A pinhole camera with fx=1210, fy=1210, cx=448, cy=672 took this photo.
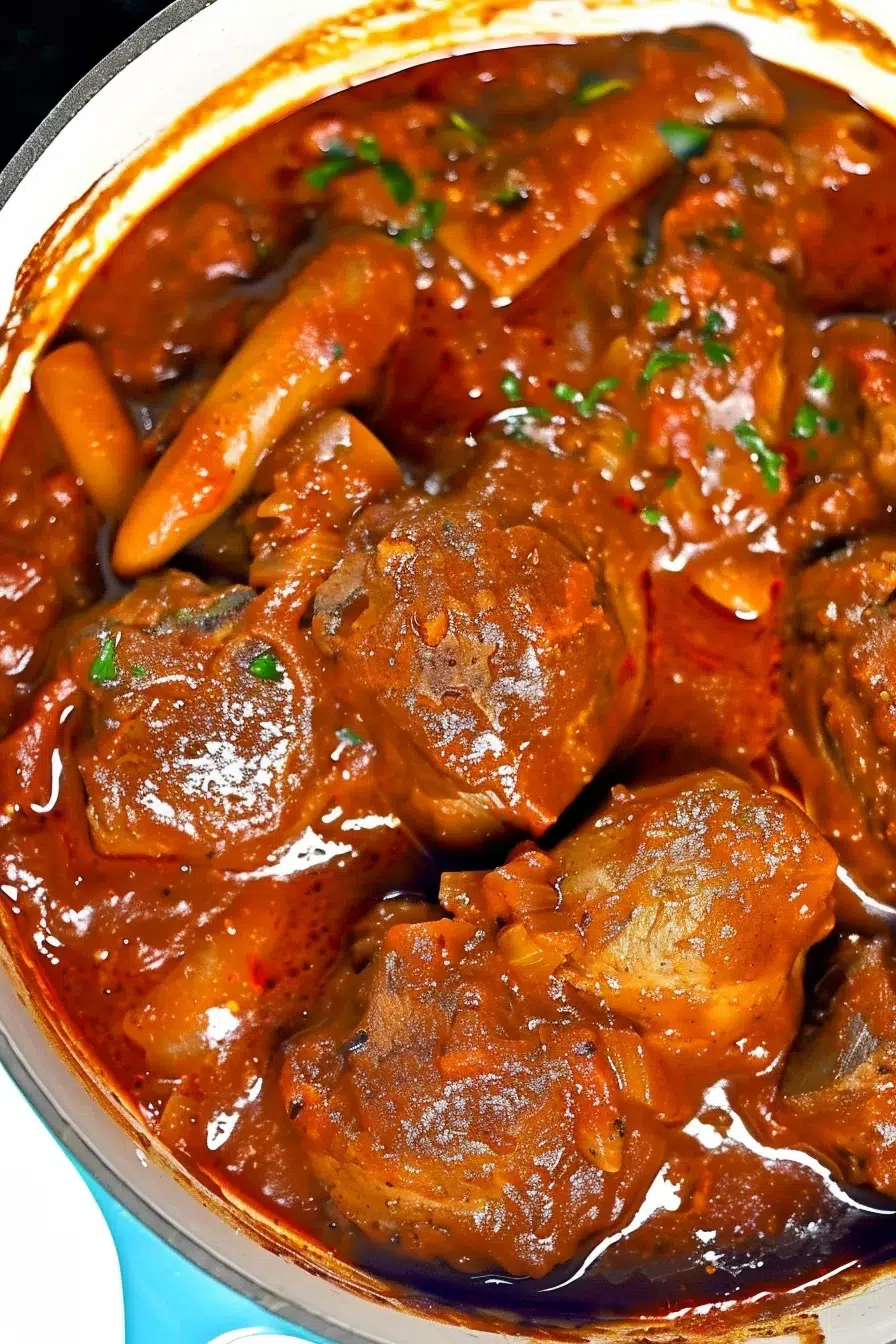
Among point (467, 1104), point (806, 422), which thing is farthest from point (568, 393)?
point (467, 1104)

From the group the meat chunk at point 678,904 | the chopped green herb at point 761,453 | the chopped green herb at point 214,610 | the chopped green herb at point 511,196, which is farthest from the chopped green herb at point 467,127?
the meat chunk at point 678,904

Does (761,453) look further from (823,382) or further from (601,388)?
(601,388)

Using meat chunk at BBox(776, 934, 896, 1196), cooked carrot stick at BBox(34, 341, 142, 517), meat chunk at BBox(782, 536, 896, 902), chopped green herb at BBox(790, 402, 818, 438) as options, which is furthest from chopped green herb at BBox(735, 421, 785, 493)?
cooked carrot stick at BBox(34, 341, 142, 517)

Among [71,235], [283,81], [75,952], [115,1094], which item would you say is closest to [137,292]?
[71,235]

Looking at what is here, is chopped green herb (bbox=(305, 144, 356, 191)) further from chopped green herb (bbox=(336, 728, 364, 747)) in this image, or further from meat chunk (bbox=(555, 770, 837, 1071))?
meat chunk (bbox=(555, 770, 837, 1071))

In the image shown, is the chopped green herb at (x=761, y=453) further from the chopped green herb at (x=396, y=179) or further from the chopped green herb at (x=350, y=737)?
A: the chopped green herb at (x=350, y=737)

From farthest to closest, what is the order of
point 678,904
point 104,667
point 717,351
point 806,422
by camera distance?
point 806,422, point 717,351, point 104,667, point 678,904
